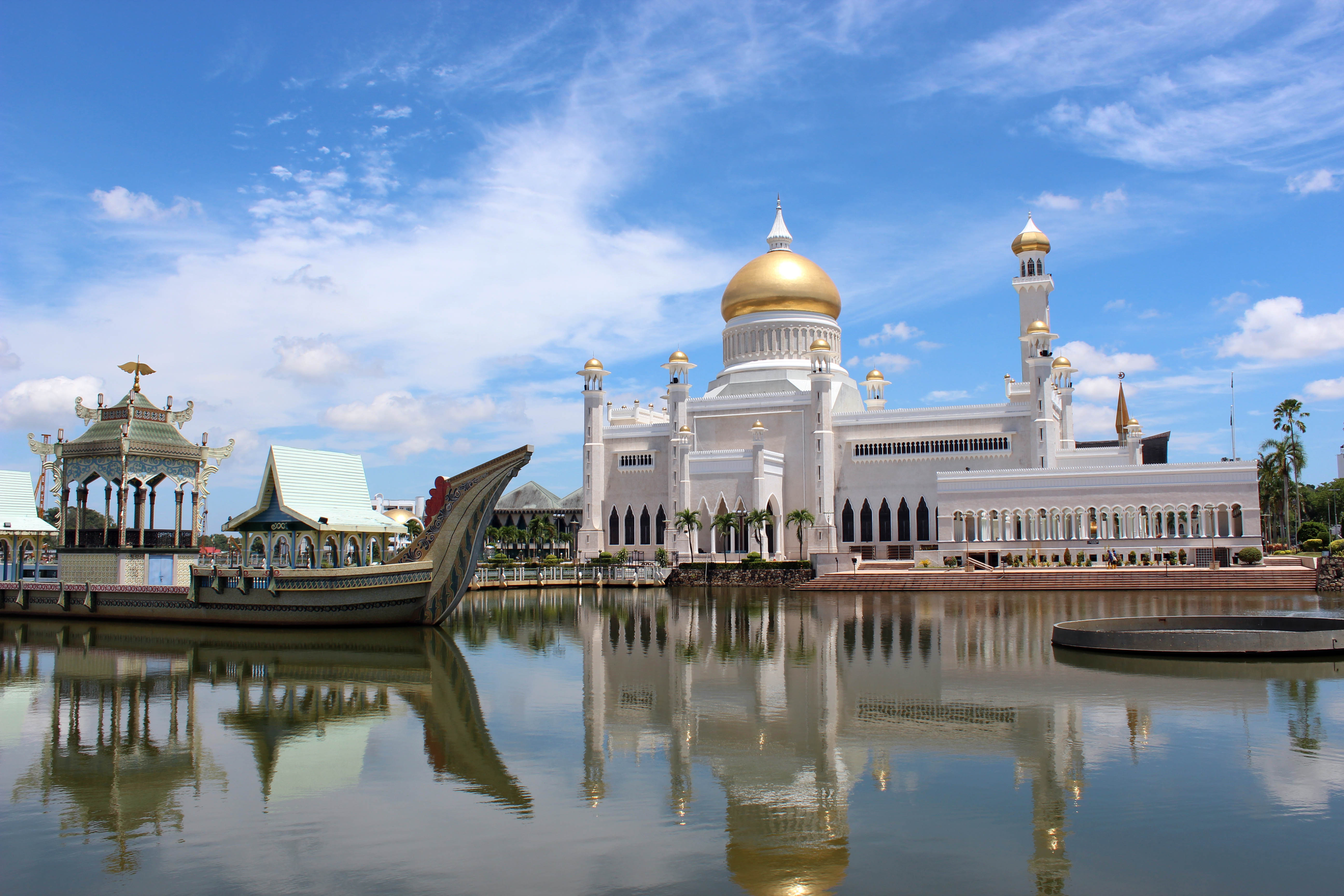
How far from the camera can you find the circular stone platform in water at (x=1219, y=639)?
16.7 meters

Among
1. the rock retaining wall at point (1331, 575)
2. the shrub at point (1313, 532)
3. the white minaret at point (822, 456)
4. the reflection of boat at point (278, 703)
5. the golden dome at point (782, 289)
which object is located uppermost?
the golden dome at point (782, 289)

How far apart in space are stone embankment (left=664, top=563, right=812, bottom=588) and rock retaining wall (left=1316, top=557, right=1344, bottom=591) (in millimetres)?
18845

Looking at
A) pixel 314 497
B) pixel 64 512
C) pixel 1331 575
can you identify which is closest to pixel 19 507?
pixel 64 512

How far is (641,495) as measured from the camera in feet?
188

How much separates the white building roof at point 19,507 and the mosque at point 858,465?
28.6 meters

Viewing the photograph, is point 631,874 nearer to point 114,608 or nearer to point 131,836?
point 131,836

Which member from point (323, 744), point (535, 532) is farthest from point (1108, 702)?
point (535, 532)

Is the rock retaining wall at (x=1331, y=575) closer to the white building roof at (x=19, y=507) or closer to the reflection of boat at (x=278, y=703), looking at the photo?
the reflection of boat at (x=278, y=703)

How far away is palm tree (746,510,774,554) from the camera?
50312 mm

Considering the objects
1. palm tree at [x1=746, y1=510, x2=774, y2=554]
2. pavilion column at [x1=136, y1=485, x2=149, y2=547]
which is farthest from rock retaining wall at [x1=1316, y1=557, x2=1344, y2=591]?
pavilion column at [x1=136, y1=485, x2=149, y2=547]

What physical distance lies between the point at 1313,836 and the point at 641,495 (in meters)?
50.1

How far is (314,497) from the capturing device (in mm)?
26266

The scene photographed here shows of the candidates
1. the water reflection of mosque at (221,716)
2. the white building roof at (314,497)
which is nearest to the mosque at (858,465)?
the white building roof at (314,497)

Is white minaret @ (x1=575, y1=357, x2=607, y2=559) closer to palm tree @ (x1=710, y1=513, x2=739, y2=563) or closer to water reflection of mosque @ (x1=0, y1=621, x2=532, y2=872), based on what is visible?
palm tree @ (x1=710, y1=513, x2=739, y2=563)
